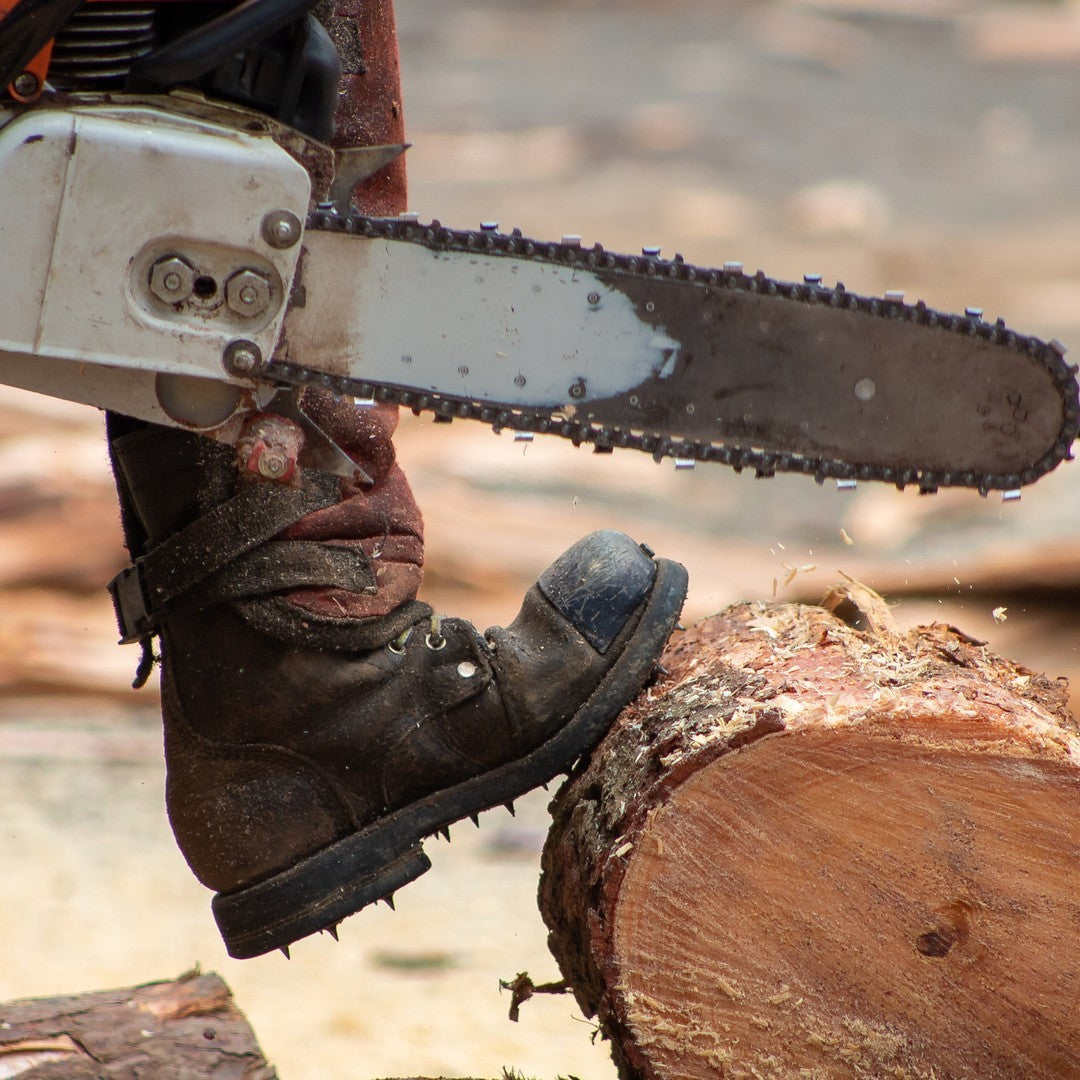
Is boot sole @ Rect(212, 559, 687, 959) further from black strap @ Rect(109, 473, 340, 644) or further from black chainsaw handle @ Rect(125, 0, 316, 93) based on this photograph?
black chainsaw handle @ Rect(125, 0, 316, 93)

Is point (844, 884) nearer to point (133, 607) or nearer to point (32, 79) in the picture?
point (133, 607)

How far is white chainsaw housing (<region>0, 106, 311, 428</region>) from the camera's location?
1.14m

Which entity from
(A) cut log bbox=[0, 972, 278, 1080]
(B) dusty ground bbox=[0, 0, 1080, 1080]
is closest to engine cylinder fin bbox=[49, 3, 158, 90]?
(B) dusty ground bbox=[0, 0, 1080, 1080]

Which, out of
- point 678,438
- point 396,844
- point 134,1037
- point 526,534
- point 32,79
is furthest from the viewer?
point 526,534

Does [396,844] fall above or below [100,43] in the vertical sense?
below

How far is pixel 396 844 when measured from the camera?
4.87 ft

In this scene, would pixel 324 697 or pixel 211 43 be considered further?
pixel 324 697

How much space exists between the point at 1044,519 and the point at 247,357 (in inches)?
109

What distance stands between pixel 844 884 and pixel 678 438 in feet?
1.53

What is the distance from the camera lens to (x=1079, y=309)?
6047mm

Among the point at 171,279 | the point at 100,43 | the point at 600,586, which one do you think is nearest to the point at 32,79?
the point at 100,43

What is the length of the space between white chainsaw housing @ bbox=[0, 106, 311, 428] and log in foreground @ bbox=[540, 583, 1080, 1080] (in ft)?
1.96

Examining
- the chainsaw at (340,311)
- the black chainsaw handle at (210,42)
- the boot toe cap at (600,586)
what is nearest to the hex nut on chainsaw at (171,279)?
the chainsaw at (340,311)

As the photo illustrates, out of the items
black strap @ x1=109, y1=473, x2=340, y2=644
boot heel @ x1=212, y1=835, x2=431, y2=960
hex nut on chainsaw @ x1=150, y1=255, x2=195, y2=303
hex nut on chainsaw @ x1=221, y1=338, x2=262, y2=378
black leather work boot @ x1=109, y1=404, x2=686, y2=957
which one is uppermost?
hex nut on chainsaw @ x1=150, y1=255, x2=195, y2=303
